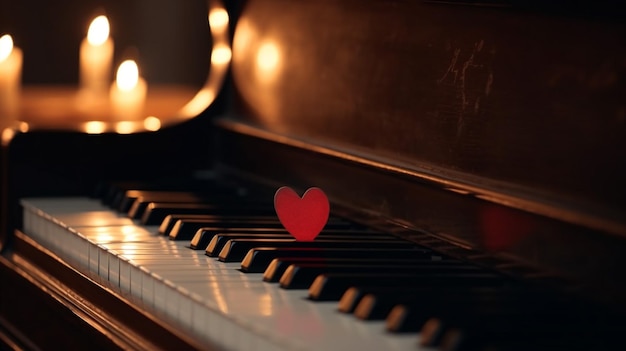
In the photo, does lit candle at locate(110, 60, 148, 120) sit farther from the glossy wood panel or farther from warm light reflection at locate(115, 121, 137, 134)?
the glossy wood panel

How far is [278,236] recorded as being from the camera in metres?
2.28

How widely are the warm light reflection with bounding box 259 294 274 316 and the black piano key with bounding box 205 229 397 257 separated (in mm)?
390

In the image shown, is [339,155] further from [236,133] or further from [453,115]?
[236,133]

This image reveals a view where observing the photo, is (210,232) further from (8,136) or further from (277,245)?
(8,136)

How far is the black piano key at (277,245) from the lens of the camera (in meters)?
2.16

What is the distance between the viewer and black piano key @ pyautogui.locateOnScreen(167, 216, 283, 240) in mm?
2393

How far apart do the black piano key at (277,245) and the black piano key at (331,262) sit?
5.5 inches

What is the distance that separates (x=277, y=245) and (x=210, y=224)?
29cm

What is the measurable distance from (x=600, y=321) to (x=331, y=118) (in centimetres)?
111

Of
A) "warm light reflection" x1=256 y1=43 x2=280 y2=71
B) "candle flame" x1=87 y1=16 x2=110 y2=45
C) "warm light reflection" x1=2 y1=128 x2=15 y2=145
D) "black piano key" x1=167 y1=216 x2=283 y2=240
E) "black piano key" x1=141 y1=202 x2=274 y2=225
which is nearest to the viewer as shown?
"black piano key" x1=167 y1=216 x2=283 y2=240

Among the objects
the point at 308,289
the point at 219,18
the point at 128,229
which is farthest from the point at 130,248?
the point at 219,18

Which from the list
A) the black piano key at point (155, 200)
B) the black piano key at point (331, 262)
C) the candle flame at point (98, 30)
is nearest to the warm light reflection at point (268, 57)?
the black piano key at point (155, 200)

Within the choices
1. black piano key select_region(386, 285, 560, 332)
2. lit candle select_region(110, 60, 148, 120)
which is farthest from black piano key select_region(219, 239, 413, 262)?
lit candle select_region(110, 60, 148, 120)

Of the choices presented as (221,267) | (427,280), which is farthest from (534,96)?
(221,267)
